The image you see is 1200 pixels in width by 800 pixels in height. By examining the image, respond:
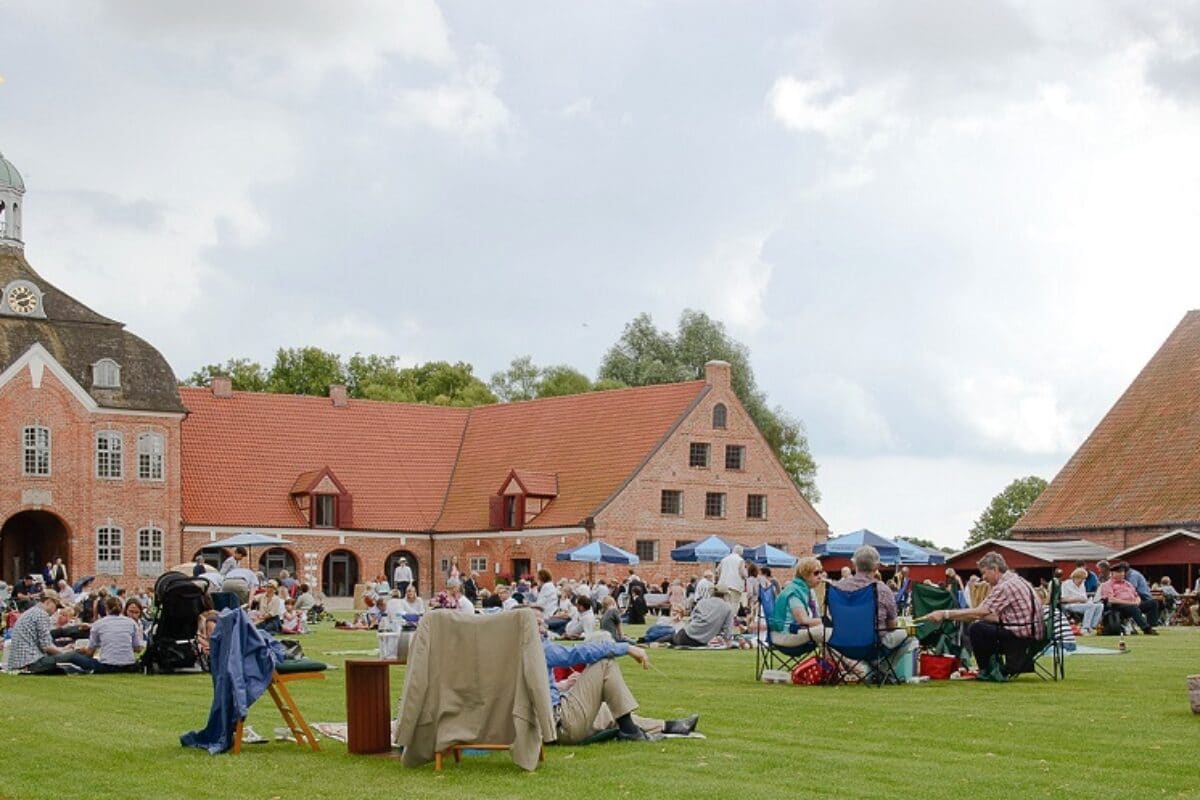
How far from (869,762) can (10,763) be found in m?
5.70

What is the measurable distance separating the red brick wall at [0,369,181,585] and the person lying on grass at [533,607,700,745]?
44.1 meters

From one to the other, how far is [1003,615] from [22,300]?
43052mm

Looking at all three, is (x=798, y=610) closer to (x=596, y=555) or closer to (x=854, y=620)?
(x=854, y=620)

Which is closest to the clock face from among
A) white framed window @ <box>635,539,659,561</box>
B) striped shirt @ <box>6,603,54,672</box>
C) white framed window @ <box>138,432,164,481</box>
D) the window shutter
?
white framed window @ <box>138,432,164,481</box>

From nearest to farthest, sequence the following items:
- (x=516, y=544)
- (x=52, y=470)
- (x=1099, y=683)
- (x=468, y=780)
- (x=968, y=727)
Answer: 1. (x=468, y=780)
2. (x=968, y=727)
3. (x=1099, y=683)
4. (x=52, y=470)
5. (x=516, y=544)

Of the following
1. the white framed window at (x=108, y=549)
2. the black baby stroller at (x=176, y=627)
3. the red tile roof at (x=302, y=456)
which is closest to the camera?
the black baby stroller at (x=176, y=627)

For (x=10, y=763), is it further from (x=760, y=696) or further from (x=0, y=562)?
(x=0, y=562)

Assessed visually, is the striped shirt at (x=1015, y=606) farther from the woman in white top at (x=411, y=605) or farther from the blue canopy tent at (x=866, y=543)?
the blue canopy tent at (x=866, y=543)

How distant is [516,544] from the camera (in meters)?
57.2

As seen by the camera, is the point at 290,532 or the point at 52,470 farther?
the point at 290,532

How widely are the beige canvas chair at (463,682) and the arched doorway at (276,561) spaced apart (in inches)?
1830

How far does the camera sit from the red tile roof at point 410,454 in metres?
57.1

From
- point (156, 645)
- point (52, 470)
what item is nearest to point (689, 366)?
point (52, 470)

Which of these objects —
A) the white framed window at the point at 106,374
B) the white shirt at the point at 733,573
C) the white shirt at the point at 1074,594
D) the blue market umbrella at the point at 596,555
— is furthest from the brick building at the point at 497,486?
the white shirt at the point at 1074,594
